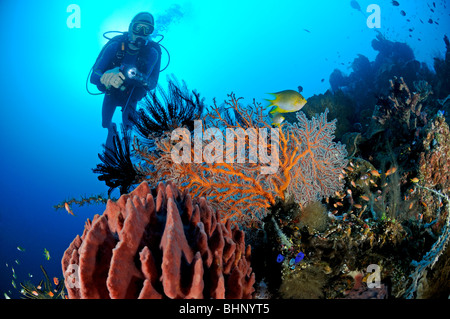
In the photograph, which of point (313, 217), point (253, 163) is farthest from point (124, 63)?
point (313, 217)

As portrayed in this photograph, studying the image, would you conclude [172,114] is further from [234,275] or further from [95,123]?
[95,123]

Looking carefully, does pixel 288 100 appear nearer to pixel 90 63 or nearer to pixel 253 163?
pixel 253 163

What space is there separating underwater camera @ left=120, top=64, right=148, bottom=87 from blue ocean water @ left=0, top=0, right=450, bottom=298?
40052mm

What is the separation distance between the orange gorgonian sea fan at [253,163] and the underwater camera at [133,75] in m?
7.50

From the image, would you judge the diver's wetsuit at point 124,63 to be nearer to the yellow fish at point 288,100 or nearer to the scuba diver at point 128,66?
the scuba diver at point 128,66

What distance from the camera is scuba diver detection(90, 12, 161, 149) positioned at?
10166mm

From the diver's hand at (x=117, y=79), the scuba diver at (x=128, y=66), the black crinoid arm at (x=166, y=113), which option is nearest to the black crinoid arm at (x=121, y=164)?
the black crinoid arm at (x=166, y=113)

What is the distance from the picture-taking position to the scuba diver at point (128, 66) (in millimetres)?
10166

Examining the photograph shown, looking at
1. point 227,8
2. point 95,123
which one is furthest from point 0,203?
point 227,8

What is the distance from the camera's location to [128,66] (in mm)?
10273

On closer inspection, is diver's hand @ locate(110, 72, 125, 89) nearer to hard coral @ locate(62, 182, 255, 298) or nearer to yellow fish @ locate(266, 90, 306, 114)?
yellow fish @ locate(266, 90, 306, 114)

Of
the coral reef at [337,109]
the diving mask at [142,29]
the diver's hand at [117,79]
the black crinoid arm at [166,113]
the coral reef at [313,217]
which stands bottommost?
the coral reef at [313,217]
